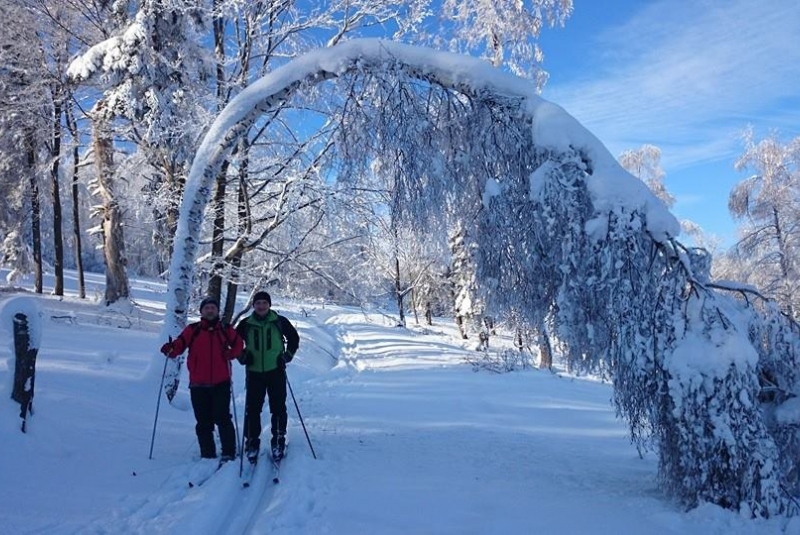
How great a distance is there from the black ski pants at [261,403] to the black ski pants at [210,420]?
0.19 meters

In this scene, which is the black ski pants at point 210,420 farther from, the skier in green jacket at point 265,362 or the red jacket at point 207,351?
the skier in green jacket at point 265,362

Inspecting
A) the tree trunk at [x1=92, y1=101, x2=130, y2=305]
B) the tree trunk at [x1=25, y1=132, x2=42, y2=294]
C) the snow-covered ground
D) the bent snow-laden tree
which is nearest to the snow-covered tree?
the snow-covered ground

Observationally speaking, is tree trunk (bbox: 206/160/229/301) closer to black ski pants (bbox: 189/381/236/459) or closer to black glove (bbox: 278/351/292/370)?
black glove (bbox: 278/351/292/370)

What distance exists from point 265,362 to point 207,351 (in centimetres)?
63

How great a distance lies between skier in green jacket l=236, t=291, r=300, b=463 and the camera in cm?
570

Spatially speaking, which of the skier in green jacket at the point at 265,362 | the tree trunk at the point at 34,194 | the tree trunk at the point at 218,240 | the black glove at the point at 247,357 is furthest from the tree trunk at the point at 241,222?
the tree trunk at the point at 34,194

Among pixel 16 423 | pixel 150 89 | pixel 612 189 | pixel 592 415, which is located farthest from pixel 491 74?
pixel 150 89

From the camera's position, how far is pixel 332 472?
5219mm

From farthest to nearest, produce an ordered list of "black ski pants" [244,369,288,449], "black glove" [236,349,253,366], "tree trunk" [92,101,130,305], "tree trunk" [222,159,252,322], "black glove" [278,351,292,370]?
"tree trunk" [92,101,130,305], "tree trunk" [222,159,252,322], "black glove" [278,351,292,370], "black glove" [236,349,253,366], "black ski pants" [244,369,288,449]

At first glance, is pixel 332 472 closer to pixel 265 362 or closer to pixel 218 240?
pixel 265 362

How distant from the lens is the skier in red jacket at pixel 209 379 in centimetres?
546

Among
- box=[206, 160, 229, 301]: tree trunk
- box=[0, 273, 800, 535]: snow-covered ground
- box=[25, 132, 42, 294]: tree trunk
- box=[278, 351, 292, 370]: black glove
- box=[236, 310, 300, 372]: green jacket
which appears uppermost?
box=[25, 132, 42, 294]: tree trunk

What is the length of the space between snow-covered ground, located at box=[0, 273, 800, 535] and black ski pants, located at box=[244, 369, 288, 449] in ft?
1.16

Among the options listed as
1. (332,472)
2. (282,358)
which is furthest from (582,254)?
(282,358)
